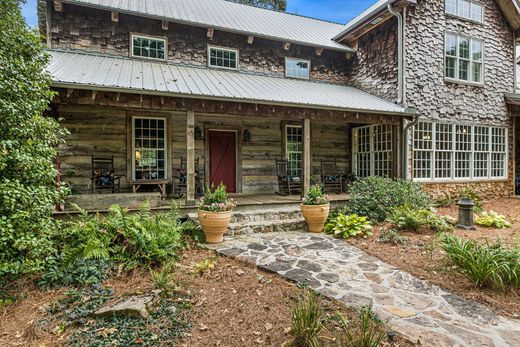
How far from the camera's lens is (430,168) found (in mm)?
9398

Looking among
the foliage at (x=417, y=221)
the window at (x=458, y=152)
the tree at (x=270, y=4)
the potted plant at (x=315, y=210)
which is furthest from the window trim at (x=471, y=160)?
the tree at (x=270, y=4)

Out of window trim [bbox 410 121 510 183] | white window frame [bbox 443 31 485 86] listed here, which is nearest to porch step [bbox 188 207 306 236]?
window trim [bbox 410 121 510 183]

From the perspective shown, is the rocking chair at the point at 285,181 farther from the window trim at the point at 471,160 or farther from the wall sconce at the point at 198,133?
the window trim at the point at 471,160

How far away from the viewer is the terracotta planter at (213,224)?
5.34m

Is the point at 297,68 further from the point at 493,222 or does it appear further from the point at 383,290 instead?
the point at 383,290

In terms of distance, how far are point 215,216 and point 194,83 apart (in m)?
3.48

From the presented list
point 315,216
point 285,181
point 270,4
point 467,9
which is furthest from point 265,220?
point 270,4

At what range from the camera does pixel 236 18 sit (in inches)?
405

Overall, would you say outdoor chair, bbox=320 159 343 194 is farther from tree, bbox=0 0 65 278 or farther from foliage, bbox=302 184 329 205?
tree, bbox=0 0 65 278

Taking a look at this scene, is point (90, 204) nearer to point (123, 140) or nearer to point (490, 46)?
point (123, 140)

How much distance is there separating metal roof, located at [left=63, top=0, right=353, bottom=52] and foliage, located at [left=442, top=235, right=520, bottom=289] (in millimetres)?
8210

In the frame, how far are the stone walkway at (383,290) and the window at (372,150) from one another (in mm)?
4798

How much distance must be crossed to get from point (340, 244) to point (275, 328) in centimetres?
307

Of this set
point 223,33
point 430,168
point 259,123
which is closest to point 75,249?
point 259,123
